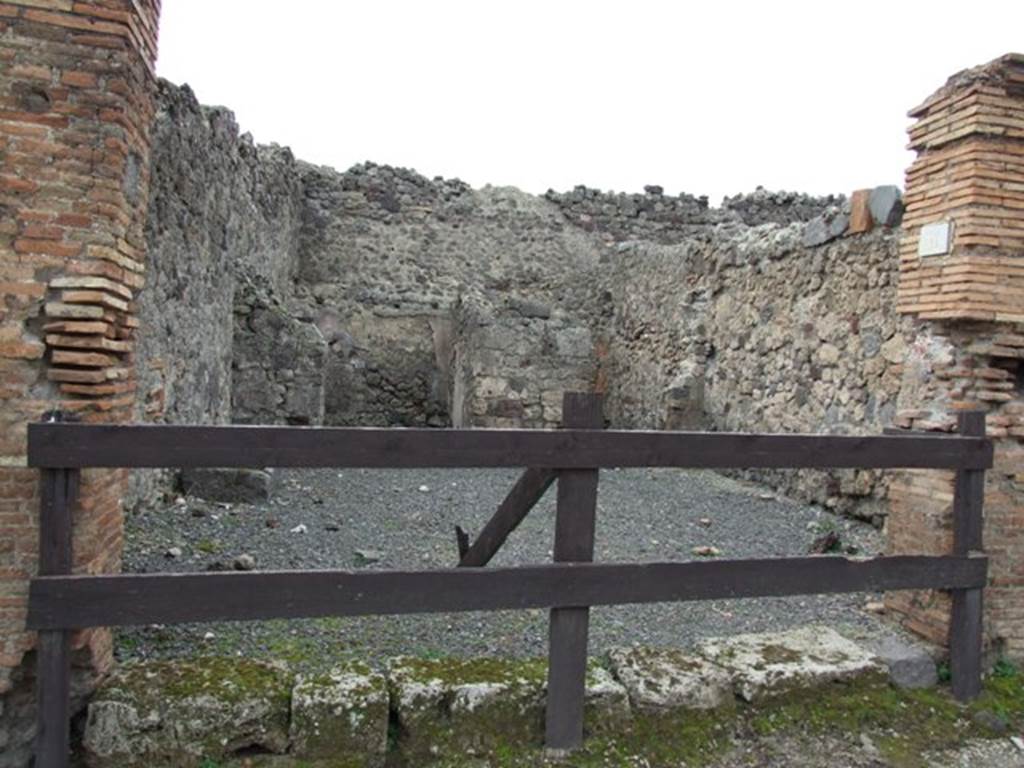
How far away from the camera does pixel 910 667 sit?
154 inches

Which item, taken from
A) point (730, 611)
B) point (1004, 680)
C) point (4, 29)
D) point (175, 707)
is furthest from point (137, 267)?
point (1004, 680)

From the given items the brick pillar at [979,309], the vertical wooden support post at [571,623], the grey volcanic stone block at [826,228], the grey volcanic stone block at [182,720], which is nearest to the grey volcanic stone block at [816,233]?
the grey volcanic stone block at [826,228]

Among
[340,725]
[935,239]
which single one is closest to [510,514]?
[340,725]

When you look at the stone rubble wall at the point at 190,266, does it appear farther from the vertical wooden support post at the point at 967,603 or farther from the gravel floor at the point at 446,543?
the vertical wooden support post at the point at 967,603

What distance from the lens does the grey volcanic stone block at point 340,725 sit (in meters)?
3.02

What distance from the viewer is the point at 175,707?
2.96 meters

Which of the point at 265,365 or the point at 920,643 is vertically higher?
the point at 265,365

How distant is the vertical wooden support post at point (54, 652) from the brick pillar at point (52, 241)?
231mm

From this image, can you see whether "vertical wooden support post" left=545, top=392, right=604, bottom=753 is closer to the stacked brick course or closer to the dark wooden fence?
the dark wooden fence

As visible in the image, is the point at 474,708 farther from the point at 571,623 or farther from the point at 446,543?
the point at 446,543

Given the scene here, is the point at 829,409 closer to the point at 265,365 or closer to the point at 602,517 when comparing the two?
the point at 602,517

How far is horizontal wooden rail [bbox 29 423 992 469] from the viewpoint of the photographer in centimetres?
281

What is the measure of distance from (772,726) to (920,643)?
1.22m

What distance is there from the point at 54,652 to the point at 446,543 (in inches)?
139
